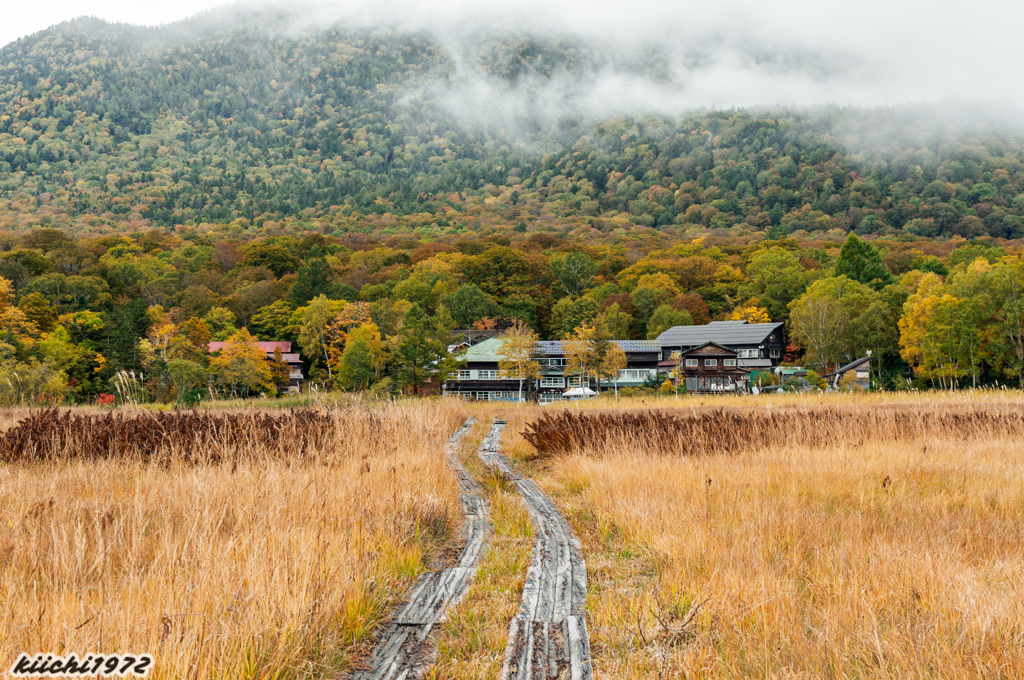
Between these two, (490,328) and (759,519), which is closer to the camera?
(759,519)

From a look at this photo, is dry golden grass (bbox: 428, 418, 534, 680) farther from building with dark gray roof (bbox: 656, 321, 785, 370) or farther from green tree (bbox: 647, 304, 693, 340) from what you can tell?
green tree (bbox: 647, 304, 693, 340)

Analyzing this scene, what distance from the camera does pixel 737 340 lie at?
74.2 metres

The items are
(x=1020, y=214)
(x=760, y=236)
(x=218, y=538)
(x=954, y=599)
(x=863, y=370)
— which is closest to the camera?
(x=954, y=599)

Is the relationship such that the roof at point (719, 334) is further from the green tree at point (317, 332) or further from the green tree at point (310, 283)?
the green tree at point (310, 283)

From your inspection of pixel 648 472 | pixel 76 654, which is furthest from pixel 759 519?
pixel 76 654

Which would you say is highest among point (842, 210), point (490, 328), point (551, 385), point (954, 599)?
point (842, 210)

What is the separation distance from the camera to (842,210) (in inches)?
7830

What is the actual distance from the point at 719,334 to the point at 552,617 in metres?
74.7

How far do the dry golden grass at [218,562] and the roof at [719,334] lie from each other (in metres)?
70.4

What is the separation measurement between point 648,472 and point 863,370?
6639cm

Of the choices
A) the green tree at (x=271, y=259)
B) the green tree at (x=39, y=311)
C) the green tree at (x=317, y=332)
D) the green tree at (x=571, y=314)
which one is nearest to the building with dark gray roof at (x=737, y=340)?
the green tree at (x=571, y=314)

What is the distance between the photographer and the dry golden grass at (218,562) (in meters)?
3.59

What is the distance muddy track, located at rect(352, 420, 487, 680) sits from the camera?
4066 millimetres

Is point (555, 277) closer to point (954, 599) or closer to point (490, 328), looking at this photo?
point (490, 328)
